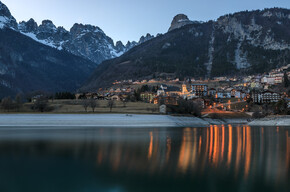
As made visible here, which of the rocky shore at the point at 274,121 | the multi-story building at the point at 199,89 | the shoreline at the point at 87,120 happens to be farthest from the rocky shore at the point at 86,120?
the multi-story building at the point at 199,89

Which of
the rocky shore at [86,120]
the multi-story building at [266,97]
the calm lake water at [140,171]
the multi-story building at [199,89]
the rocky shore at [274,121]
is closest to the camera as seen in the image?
the calm lake water at [140,171]

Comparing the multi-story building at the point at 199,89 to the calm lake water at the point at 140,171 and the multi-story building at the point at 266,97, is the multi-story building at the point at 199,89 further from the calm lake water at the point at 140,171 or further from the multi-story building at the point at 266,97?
the calm lake water at the point at 140,171

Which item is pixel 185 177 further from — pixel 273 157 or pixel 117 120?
pixel 117 120

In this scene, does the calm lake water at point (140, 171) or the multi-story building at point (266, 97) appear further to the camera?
the multi-story building at point (266, 97)

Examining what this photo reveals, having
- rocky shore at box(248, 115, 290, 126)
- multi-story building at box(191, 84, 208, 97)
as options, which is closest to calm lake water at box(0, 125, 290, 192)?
rocky shore at box(248, 115, 290, 126)

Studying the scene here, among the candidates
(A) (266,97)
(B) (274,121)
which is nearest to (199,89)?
(A) (266,97)

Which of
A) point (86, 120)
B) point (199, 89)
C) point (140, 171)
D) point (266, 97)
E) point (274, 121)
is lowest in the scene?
point (274, 121)

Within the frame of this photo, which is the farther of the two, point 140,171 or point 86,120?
point 86,120

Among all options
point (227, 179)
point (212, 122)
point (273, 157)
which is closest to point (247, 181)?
point (227, 179)

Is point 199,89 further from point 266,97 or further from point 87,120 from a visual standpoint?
point 87,120

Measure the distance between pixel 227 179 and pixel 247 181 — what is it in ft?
4.05

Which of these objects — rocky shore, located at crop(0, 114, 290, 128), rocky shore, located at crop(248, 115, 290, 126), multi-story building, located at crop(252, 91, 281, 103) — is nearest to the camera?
rocky shore, located at crop(0, 114, 290, 128)

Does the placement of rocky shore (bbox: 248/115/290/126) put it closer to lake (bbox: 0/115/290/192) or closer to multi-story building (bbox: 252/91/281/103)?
multi-story building (bbox: 252/91/281/103)

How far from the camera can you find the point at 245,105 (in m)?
134
